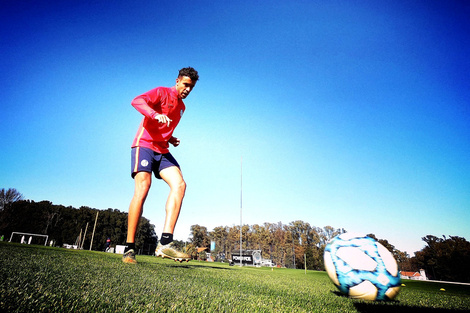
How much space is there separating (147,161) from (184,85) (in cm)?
131

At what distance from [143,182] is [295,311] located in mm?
2531

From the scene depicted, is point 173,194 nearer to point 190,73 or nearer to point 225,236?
point 190,73

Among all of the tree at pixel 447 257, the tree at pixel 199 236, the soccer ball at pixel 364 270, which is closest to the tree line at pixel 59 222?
the tree at pixel 199 236

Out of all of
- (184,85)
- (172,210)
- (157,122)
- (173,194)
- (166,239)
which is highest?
(184,85)

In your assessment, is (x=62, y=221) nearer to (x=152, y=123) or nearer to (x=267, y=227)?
(x=267, y=227)

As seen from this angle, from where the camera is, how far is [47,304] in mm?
893

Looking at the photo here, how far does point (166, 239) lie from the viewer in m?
3.13

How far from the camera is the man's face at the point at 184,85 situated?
12.0ft

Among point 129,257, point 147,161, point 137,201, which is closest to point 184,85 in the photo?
point 147,161

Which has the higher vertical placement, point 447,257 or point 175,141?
point 175,141

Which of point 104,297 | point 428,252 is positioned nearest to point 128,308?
point 104,297

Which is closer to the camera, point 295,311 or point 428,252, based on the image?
point 295,311

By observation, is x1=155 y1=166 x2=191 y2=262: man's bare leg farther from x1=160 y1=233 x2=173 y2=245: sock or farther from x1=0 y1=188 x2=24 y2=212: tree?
x1=0 y1=188 x2=24 y2=212: tree

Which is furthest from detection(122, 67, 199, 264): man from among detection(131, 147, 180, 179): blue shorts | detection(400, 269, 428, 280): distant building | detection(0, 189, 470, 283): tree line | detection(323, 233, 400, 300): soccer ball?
detection(400, 269, 428, 280): distant building
